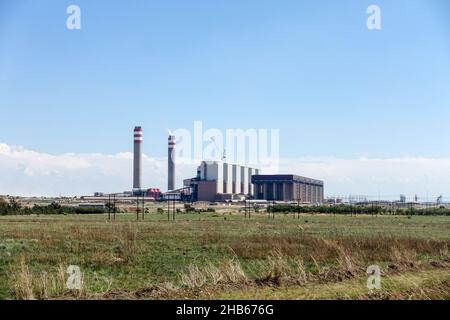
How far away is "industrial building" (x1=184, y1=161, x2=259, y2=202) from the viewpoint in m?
162

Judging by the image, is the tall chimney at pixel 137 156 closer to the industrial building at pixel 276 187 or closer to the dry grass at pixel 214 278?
the industrial building at pixel 276 187

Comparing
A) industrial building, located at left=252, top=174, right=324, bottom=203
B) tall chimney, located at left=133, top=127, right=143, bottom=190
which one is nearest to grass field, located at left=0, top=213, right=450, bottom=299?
tall chimney, located at left=133, top=127, right=143, bottom=190

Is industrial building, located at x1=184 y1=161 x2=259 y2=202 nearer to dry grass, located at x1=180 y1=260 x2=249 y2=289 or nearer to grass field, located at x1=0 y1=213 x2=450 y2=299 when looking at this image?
grass field, located at x1=0 y1=213 x2=450 y2=299

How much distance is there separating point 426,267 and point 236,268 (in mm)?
8203

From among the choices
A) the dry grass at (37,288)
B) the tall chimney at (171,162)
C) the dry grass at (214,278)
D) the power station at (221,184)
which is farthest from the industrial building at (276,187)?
the dry grass at (37,288)

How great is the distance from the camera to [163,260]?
941 inches

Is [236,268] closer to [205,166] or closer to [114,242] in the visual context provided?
[114,242]

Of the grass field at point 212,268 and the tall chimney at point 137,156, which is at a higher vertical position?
the tall chimney at point 137,156

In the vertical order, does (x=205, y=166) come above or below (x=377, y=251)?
above

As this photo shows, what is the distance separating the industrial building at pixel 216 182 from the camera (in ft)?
531

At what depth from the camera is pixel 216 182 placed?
6348 inches

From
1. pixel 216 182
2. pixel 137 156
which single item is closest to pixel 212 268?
pixel 216 182
